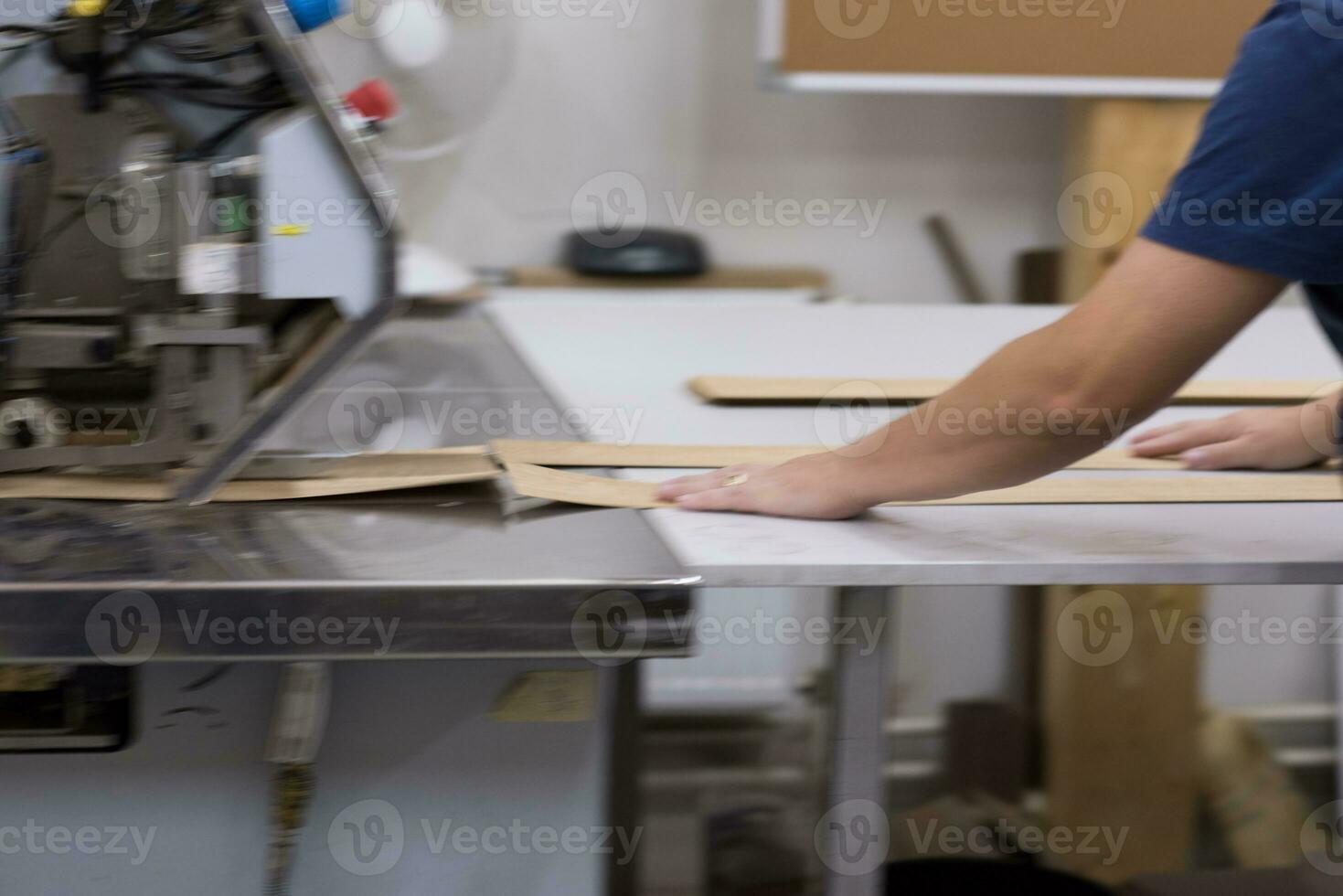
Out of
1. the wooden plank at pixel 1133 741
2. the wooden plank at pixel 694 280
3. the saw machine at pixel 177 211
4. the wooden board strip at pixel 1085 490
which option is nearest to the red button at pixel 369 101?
the saw machine at pixel 177 211

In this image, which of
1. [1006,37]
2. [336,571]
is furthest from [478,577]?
[1006,37]

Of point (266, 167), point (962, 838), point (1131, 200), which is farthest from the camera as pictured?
point (1131, 200)

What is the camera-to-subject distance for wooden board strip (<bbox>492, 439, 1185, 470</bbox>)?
103 centimetres

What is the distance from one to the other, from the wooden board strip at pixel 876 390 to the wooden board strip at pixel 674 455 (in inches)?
7.6

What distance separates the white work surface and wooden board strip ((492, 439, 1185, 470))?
5 centimetres

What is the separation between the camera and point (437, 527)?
0.85m

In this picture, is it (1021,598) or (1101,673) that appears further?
(1021,598)

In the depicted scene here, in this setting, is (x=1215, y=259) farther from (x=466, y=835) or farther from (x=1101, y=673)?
(x=1101, y=673)

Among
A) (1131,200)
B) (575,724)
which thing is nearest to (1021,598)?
(1131,200)

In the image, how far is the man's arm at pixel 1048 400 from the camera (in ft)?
2.47

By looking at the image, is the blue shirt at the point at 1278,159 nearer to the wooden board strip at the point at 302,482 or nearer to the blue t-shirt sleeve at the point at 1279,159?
the blue t-shirt sleeve at the point at 1279,159

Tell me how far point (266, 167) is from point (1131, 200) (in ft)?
6.33

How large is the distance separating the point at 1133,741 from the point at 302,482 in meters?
1.99

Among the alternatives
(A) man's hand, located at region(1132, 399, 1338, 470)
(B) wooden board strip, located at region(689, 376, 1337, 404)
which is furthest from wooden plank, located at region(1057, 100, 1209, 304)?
(A) man's hand, located at region(1132, 399, 1338, 470)
